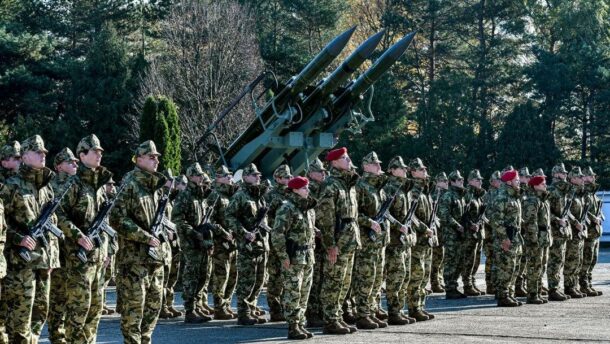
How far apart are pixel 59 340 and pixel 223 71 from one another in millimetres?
30134

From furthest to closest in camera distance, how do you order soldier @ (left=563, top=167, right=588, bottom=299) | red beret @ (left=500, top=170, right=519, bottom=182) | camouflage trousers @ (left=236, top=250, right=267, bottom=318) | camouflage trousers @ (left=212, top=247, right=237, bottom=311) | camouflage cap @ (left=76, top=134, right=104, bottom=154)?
1. soldier @ (left=563, top=167, right=588, bottom=299)
2. red beret @ (left=500, top=170, right=519, bottom=182)
3. camouflage trousers @ (left=212, top=247, right=237, bottom=311)
4. camouflage trousers @ (left=236, top=250, right=267, bottom=318)
5. camouflage cap @ (left=76, top=134, right=104, bottom=154)

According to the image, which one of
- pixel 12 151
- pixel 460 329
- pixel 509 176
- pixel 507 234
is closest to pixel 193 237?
pixel 460 329

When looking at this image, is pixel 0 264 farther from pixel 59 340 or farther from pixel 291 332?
pixel 291 332

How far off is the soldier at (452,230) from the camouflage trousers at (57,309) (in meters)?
7.89

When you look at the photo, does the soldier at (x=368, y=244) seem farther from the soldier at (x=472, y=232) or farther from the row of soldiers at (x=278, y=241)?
the soldier at (x=472, y=232)

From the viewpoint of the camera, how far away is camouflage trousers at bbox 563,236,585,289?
55.8 ft

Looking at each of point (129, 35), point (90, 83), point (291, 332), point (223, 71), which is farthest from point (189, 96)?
point (291, 332)

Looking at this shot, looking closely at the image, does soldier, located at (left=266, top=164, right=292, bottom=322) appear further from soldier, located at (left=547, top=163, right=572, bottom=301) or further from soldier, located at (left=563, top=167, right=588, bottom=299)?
soldier, located at (left=563, top=167, right=588, bottom=299)

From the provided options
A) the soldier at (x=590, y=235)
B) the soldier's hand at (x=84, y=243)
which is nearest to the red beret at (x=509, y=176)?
the soldier at (x=590, y=235)

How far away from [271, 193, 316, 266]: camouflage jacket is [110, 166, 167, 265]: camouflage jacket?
6.31 feet

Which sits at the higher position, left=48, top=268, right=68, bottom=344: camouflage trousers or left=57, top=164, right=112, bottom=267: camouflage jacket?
left=57, top=164, right=112, bottom=267: camouflage jacket

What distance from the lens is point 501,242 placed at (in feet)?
50.5

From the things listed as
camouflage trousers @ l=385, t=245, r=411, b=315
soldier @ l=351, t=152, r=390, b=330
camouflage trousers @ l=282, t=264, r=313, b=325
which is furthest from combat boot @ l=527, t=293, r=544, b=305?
camouflage trousers @ l=282, t=264, r=313, b=325

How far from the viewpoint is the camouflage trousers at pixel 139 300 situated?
32.3ft
